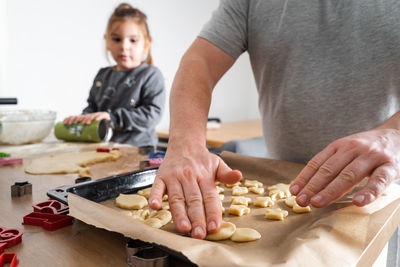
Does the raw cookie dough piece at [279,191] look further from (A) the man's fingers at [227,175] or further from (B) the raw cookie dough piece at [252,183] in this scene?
(A) the man's fingers at [227,175]

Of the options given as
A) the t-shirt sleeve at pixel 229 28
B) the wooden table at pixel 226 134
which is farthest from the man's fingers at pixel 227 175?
the wooden table at pixel 226 134

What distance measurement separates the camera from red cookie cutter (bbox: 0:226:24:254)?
0.58m

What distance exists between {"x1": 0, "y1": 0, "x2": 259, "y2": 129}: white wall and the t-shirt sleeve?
6.21 ft

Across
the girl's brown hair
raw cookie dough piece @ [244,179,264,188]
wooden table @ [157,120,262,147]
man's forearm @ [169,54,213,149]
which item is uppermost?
the girl's brown hair

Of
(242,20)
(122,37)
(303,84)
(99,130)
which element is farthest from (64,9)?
(303,84)

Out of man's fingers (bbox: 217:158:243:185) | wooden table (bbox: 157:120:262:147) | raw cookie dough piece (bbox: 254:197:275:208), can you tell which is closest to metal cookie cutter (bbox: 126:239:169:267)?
man's fingers (bbox: 217:158:243:185)

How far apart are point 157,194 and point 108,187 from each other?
280 mm

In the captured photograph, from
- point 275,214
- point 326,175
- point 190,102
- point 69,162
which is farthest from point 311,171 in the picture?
point 69,162

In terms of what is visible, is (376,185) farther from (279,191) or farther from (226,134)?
(226,134)

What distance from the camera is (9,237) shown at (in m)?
0.60

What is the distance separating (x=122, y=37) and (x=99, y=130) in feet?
2.52

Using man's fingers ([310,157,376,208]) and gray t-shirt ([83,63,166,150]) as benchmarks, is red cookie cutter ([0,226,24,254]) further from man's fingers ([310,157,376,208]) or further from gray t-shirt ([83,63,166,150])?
gray t-shirt ([83,63,166,150])

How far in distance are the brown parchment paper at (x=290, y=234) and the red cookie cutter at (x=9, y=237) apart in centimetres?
10

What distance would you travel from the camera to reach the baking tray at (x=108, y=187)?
2.55 feet
